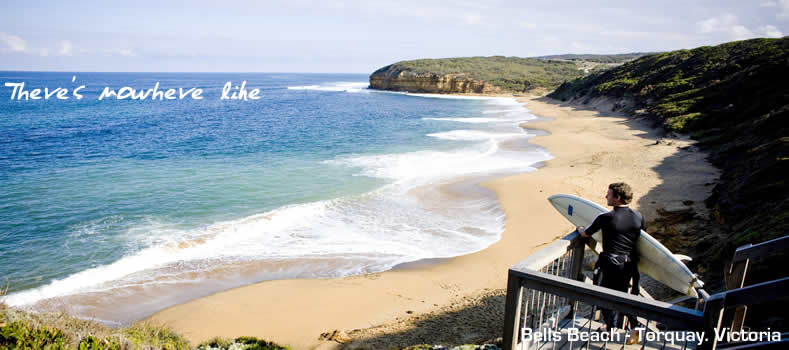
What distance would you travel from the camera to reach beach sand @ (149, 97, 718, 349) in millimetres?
A: 6816

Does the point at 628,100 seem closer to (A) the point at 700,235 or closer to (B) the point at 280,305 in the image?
(A) the point at 700,235

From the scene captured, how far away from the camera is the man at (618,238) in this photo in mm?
3764

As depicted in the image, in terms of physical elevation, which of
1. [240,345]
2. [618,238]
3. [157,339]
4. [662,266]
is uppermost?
[618,238]

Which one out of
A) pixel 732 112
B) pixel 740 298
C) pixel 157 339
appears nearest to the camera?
pixel 740 298

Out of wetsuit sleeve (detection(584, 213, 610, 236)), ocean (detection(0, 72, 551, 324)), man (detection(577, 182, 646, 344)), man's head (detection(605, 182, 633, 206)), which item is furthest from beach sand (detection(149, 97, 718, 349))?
man's head (detection(605, 182, 633, 206))

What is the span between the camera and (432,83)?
89.1 m

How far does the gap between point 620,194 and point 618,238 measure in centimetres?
40

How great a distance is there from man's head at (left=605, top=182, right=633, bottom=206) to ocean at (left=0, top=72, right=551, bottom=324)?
6.82 metres

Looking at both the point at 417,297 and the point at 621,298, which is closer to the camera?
the point at 621,298

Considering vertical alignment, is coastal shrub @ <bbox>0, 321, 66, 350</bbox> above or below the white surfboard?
below

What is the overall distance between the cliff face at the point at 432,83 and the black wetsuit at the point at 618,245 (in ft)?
267

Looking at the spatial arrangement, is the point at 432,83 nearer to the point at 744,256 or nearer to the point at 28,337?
the point at 744,256

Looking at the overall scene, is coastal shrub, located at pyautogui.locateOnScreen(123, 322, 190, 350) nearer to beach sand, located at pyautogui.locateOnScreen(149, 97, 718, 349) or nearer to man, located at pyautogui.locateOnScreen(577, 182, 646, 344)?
beach sand, located at pyautogui.locateOnScreen(149, 97, 718, 349)

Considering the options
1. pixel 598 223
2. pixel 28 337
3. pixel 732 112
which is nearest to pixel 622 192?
pixel 598 223
